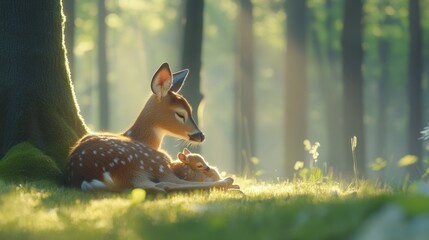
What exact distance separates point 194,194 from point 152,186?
527mm

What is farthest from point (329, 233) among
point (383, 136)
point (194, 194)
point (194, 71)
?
point (383, 136)

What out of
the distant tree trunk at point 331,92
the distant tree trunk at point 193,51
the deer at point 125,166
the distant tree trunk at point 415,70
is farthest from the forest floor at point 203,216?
the distant tree trunk at point 331,92

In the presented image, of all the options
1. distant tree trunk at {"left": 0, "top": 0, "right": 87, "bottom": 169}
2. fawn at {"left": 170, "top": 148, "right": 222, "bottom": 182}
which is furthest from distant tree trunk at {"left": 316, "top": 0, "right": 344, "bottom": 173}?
fawn at {"left": 170, "top": 148, "right": 222, "bottom": 182}

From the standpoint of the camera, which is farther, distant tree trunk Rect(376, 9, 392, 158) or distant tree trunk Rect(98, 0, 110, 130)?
distant tree trunk Rect(376, 9, 392, 158)

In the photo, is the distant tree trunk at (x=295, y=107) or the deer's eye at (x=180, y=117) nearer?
the deer's eye at (x=180, y=117)

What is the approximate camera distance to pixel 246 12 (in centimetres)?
2942

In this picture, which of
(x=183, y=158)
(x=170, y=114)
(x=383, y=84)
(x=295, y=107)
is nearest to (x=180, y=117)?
(x=170, y=114)

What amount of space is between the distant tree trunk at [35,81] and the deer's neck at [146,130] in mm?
1035

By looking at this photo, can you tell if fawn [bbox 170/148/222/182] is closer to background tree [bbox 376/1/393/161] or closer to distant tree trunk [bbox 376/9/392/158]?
background tree [bbox 376/1/393/161]

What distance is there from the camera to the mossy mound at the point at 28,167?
9.97m

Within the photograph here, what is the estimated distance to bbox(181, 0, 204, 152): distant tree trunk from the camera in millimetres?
18625

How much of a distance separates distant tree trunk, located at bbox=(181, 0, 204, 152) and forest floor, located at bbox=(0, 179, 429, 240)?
987 centimetres

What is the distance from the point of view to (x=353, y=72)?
2239cm

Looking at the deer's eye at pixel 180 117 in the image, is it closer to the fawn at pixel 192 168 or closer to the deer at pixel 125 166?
the deer at pixel 125 166
